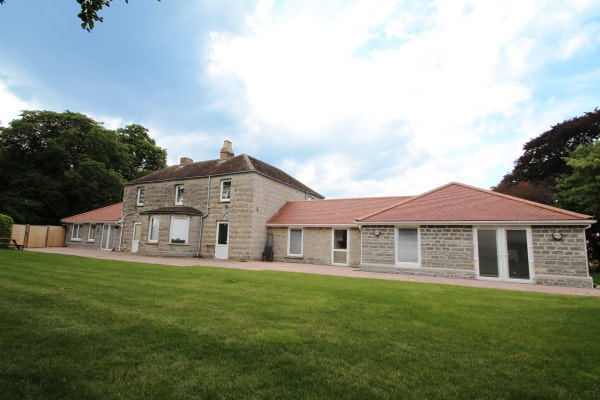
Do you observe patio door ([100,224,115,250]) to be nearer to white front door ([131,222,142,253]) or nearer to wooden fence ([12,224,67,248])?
white front door ([131,222,142,253])

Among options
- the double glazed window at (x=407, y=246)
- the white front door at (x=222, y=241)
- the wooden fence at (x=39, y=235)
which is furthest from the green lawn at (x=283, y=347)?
the wooden fence at (x=39, y=235)

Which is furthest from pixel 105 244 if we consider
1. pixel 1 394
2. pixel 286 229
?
pixel 1 394

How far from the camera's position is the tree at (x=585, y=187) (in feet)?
54.5

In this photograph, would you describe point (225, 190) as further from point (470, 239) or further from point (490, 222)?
point (490, 222)

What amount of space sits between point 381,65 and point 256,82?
6560 mm

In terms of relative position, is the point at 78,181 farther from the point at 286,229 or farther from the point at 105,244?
the point at 286,229

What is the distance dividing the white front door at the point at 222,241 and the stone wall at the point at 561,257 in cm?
1795

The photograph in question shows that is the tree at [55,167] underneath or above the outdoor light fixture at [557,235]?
above

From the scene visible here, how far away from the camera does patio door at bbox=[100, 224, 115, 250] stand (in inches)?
1093

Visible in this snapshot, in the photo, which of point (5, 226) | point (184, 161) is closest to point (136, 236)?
point (184, 161)

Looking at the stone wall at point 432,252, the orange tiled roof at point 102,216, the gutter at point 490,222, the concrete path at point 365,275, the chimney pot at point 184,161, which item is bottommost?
the concrete path at point 365,275

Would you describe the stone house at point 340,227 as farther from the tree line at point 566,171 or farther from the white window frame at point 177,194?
the tree line at point 566,171

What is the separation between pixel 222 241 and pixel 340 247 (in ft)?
29.0

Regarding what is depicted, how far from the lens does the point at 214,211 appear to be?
22.5 metres
